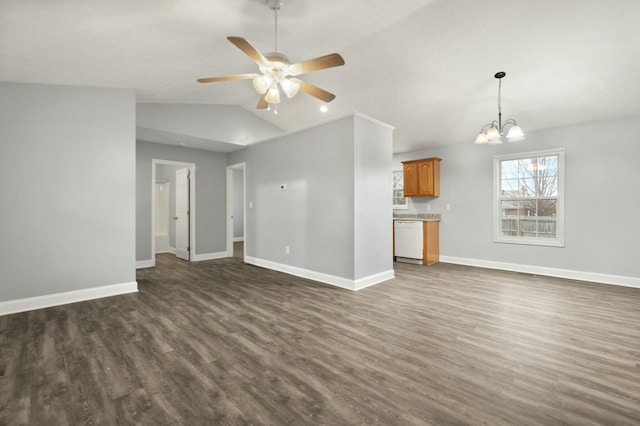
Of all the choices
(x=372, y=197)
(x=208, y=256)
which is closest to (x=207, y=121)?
(x=208, y=256)

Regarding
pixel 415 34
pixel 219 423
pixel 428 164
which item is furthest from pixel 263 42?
pixel 428 164

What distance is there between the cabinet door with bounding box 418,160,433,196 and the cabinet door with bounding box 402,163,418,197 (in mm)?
89

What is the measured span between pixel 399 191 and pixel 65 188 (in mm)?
6165

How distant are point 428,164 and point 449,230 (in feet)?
4.87

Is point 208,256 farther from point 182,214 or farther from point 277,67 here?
point 277,67

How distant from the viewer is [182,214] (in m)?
6.87

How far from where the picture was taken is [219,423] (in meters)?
1.59

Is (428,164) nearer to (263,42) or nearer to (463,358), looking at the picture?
(263,42)

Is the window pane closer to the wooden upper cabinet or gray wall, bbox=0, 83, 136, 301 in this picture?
the wooden upper cabinet

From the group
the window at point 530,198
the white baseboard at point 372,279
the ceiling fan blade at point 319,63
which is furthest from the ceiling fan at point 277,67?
the window at point 530,198

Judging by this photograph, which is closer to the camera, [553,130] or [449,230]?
[553,130]

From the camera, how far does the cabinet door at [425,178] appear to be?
6152 millimetres

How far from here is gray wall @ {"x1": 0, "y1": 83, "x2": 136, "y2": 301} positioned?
3316mm

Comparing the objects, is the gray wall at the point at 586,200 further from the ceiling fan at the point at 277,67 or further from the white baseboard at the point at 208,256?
the white baseboard at the point at 208,256
